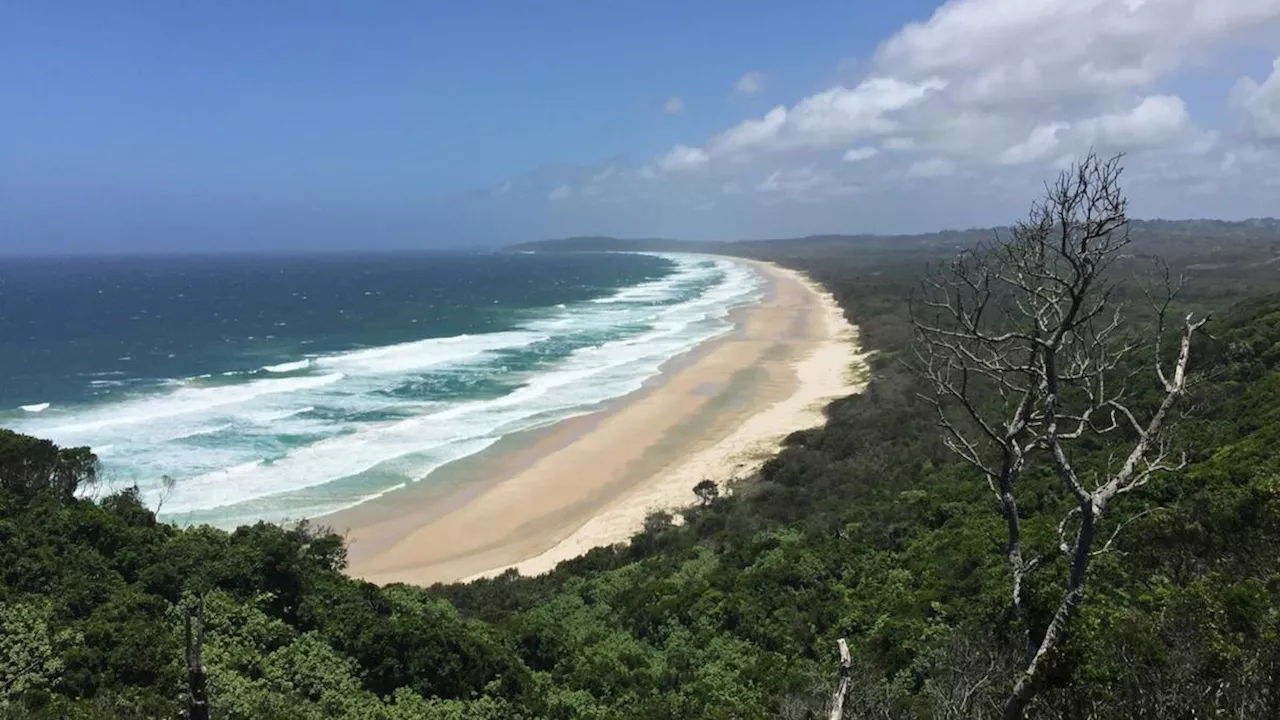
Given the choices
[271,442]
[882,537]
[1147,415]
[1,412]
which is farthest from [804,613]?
[1,412]

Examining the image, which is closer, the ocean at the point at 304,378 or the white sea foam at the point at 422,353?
the ocean at the point at 304,378

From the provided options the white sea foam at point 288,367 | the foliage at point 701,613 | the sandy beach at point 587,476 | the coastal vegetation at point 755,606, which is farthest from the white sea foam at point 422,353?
the foliage at point 701,613

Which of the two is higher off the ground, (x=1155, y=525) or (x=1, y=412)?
(x=1155, y=525)

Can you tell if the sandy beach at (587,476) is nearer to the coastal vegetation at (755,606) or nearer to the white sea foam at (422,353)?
the coastal vegetation at (755,606)

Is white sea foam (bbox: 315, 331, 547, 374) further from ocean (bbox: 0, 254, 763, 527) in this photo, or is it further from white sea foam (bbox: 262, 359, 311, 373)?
white sea foam (bbox: 262, 359, 311, 373)

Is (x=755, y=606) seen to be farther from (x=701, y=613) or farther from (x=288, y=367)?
(x=288, y=367)

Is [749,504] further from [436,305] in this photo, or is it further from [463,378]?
[436,305]

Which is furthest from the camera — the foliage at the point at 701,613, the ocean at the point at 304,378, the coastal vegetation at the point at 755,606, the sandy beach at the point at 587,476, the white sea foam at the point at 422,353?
the white sea foam at the point at 422,353

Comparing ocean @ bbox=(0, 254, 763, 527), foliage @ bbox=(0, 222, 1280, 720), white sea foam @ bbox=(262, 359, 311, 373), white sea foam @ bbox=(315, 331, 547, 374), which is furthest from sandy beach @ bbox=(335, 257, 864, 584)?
white sea foam @ bbox=(262, 359, 311, 373)

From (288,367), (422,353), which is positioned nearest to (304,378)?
(288,367)
